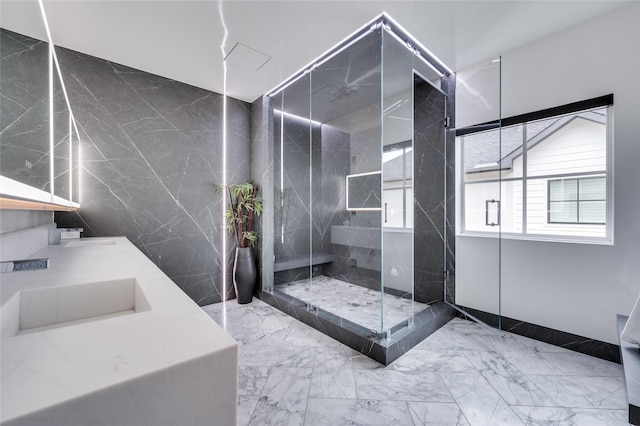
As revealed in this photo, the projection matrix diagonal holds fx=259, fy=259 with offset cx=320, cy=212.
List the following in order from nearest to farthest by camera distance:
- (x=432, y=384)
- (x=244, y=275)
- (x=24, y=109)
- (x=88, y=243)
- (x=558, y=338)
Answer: (x=24, y=109) → (x=432, y=384) → (x=88, y=243) → (x=558, y=338) → (x=244, y=275)

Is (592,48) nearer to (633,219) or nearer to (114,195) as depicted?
(633,219)

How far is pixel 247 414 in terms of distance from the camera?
1.57 meters

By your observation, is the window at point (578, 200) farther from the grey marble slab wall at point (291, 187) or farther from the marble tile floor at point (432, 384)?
the grey marble slab wall at point (291, 187)

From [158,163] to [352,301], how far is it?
2816 millimetres

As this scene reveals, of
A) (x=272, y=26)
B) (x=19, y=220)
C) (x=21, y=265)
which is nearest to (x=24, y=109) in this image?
(x=21, y=265)

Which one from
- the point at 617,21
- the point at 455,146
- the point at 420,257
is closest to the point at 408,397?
the point at 420,257

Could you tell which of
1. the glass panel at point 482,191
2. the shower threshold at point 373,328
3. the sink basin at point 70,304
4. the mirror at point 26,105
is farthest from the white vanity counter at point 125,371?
the glass panel at point 482,191

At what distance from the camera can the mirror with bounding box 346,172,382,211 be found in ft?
9.13

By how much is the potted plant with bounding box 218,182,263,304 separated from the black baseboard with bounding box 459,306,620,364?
2806 mm

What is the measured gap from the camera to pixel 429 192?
10.5ft

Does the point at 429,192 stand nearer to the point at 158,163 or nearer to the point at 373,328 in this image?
the point at 373,328

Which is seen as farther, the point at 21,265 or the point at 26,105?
the point at 26,105

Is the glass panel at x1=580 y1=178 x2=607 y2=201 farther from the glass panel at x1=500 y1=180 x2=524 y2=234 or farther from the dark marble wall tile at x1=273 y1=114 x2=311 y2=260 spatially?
the dark marble wall tile at x1=273 y1=114 x2=311 y2=260

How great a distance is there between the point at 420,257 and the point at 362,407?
2.02 meters
